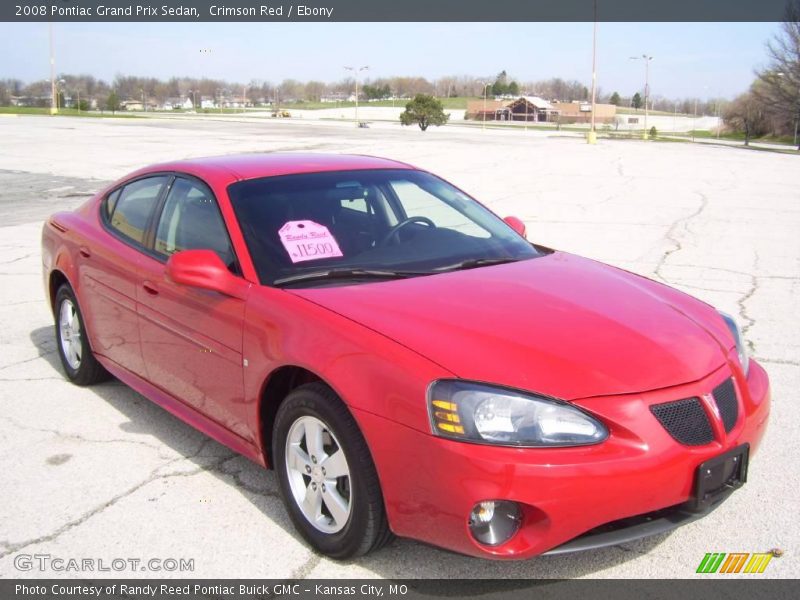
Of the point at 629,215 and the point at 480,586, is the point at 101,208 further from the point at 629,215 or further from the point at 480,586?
the point at 629,215

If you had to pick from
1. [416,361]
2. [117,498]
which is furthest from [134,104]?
[416,361]

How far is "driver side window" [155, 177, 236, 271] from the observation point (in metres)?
3.75

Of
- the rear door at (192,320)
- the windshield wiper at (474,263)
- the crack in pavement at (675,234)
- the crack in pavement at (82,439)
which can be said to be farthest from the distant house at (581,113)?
the crack in pavement at (82,439)

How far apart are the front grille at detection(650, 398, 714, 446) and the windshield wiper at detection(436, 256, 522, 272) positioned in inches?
49.7

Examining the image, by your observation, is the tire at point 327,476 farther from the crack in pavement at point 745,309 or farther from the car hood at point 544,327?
the crack in pavement at point 745,309

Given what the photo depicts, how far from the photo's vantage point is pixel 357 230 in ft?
12.7

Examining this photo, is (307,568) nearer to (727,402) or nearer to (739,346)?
(727,402)

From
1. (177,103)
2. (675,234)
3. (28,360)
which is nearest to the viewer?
(28,360)

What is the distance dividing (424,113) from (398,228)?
2697 inches

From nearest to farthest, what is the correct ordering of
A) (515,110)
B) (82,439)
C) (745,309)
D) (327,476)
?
(327,476) → (82,439) → (745,309) → (515,110)

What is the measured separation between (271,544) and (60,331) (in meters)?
2.81

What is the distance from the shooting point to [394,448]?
107 inches

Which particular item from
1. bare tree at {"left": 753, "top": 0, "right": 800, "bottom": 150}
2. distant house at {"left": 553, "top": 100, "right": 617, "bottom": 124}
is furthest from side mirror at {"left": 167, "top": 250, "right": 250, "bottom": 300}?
distant house at {"left": 553, "top": 100, "right": 617, "bottom": 124}

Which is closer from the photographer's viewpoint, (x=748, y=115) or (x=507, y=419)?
(x=507, y=419)
